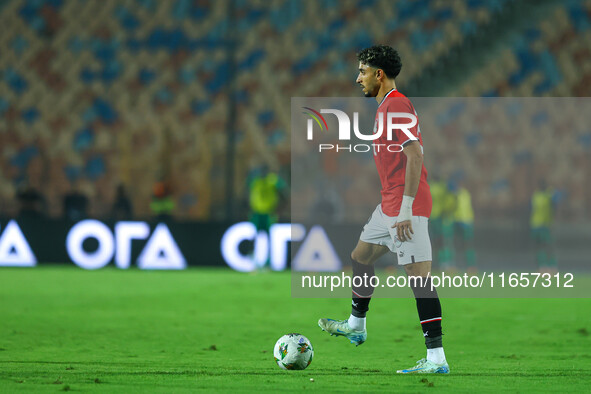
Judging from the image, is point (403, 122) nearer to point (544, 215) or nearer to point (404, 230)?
point (404, 230)

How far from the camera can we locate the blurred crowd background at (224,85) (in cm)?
2431

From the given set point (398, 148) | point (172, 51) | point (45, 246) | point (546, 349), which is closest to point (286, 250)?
point (45, 246)

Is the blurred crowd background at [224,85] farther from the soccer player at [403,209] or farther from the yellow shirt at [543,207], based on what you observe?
the soccer player at [403,209]

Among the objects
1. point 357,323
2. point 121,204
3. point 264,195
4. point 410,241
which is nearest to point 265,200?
point 264,195

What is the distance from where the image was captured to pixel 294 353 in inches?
227

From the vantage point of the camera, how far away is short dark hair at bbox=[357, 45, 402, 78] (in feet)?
18.8

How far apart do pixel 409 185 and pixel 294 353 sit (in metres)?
1.36

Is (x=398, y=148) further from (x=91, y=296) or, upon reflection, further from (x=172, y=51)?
(x=172, y=51)

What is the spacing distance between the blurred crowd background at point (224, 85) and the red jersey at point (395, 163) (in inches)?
683

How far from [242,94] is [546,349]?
2062 centimetres

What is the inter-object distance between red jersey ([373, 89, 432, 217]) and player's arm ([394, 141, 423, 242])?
62 mm

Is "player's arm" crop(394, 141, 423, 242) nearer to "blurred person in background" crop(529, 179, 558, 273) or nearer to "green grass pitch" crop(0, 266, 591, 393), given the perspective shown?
"green grass pitch" crop(0, 266, 591, 393)

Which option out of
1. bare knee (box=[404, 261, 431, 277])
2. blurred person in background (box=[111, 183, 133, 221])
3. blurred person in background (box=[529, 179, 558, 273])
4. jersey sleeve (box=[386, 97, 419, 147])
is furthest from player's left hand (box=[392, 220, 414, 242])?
blurred person in background (box=[111, 183, 133, 221])

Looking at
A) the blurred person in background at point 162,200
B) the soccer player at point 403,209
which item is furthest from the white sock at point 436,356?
the blurred person in background at point 162,200
